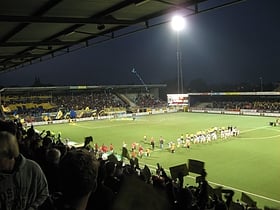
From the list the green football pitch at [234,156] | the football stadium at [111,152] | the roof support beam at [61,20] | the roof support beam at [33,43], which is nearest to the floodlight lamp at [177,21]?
the football stadium at [111,152]

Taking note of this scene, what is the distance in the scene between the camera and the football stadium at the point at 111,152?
2219 mm

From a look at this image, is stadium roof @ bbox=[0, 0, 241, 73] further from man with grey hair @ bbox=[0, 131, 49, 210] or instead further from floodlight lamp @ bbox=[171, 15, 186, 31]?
man with grey hair @ bbox=[0, 131, 49, 210]

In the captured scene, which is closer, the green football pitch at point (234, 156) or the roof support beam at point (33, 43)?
the roof support beam at point (33, 43)

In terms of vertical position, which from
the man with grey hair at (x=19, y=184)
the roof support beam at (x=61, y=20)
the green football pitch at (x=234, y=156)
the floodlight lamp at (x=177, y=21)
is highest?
the floodlight lamp at (x=177, y=21)

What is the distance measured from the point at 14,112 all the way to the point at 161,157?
38451 millimetres

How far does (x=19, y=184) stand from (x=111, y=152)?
1998 centimetres

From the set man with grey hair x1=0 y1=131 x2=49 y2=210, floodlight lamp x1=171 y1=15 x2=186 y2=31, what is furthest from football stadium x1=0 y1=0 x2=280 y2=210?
floodlight lamp x1=171 y1=15 x2=186 y2=31

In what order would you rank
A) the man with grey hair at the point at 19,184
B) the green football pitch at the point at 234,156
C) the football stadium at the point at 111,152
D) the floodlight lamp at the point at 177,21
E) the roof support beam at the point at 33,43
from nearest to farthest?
1. the football stadium at the point at 111,152
2. the man with grey hair at the point at 19,184
3. the floodlight lamp at the point at 177,21
4. the roof support beam at the point at 33,43
5. the green football pitch at the point at 234,156

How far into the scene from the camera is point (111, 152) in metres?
23.0

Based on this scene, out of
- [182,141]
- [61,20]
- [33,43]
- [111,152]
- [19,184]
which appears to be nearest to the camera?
[19,184]

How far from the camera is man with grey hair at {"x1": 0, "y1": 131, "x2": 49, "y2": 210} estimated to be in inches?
120

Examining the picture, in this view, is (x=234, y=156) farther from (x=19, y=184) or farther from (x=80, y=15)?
(x=19, y=184)

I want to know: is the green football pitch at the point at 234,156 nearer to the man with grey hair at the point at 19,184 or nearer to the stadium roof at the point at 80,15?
the stadium roof at the point at 80,15

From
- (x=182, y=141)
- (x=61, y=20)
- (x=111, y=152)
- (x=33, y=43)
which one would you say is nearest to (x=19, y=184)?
(x=61, y=20)
